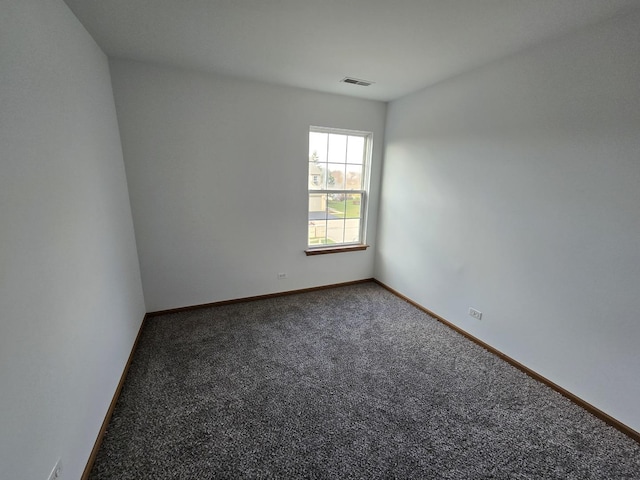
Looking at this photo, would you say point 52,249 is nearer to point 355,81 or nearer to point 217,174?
point 217,174

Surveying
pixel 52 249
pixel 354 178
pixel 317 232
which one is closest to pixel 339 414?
pixel 52 249

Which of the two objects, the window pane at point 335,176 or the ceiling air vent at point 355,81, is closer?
the ceiling air vent at point 355,81

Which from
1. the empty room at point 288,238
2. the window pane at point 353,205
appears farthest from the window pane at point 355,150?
the window pane at point 353,205

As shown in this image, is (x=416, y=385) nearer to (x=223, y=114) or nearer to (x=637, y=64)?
(x=637, y=64)

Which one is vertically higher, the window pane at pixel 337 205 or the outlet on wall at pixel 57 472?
the window pane at pixel 337 205

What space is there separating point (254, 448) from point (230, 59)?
292cm

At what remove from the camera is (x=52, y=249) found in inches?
49.6

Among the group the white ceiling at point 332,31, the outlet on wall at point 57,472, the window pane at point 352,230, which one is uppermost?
the white ceiling at point 332,31

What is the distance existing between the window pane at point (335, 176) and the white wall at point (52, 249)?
233 centimetres

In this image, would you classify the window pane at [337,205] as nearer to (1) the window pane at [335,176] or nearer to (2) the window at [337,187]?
(2) the window at [337,187]

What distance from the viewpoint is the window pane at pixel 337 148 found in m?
3.46

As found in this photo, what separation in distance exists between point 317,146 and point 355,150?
1.93 ft

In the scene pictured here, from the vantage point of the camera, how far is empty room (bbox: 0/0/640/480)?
133 cm

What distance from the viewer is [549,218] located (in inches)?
79.4
